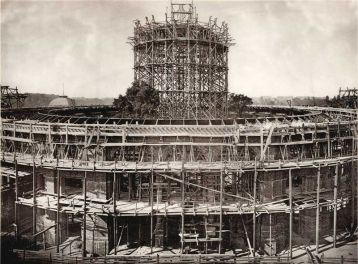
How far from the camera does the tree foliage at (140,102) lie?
40.4 meters

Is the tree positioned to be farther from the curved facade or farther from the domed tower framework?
the curved facade

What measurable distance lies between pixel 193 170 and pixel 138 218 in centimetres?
617

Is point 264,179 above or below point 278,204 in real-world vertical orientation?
above

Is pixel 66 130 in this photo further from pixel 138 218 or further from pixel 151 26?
pixel 151 26

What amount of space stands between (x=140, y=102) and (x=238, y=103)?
1447cm

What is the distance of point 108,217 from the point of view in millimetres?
27594

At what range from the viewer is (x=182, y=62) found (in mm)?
45719

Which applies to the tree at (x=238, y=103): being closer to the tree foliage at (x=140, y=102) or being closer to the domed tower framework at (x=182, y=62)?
the domed tower framework at (x=182, y=62)

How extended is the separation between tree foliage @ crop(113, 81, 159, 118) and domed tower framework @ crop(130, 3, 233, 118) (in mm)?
2990

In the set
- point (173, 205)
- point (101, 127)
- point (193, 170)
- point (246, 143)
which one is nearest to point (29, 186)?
point (101, 127)

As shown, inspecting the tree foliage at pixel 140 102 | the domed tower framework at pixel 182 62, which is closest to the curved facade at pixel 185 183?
the tree foliage at pixel 140 102

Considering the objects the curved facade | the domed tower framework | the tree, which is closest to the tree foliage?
the domed tower framework

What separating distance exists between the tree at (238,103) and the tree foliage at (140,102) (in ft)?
38.3

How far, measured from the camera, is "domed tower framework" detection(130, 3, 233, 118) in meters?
44.5
